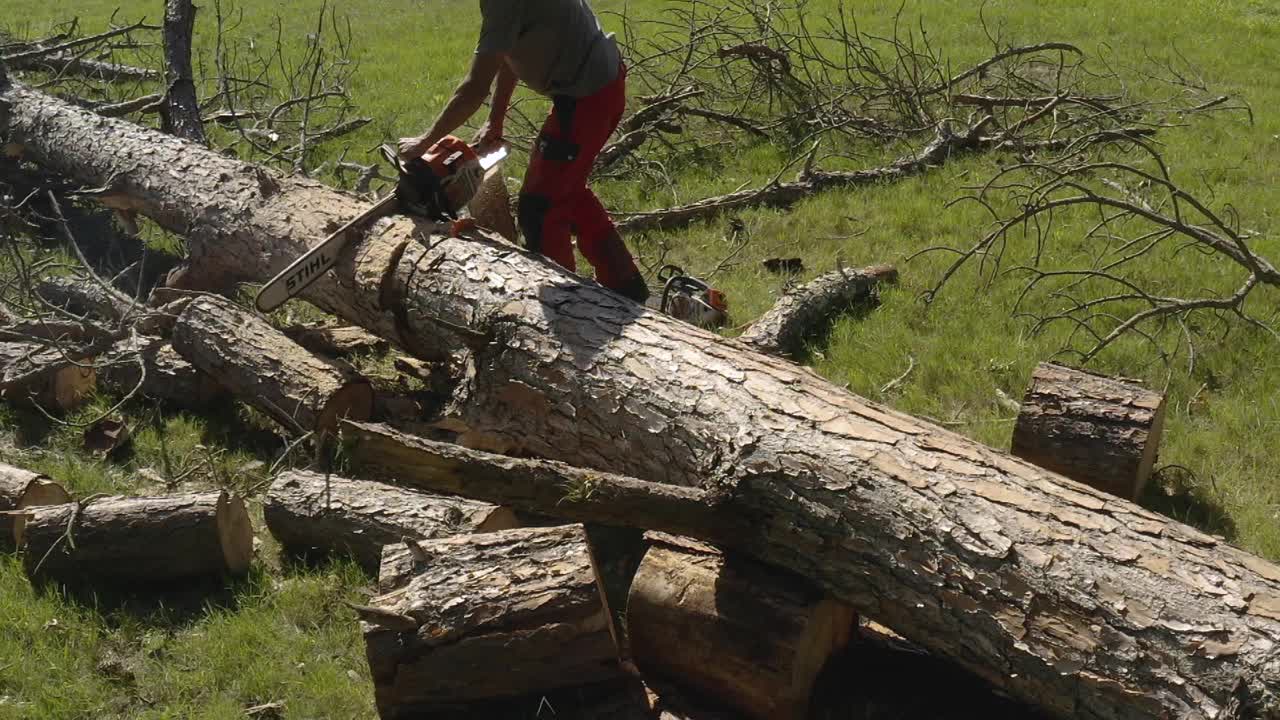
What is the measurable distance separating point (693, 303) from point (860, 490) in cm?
251

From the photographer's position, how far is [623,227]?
6930 millimetres

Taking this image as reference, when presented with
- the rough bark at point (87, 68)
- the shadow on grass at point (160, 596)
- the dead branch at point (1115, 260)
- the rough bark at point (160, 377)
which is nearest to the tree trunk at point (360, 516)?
the shadow on grass at point (160, 596)

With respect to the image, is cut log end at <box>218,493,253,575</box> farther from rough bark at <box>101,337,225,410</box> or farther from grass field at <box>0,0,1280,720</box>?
rough bark at <box>101,337,225,410</box>

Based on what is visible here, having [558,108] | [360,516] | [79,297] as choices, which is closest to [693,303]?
[558,108]

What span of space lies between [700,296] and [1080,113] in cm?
417

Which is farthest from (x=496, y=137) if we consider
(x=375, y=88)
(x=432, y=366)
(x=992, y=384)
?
(x=375, y=88)

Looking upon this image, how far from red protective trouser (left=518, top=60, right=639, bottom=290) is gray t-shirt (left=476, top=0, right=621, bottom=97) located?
→ 0.08 meters

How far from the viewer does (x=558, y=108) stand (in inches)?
198

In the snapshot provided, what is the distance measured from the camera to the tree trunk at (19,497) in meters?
4.17

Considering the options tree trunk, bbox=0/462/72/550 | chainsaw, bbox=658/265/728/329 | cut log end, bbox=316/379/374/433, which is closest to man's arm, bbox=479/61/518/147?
chainsaw, bbox=658/265/728/329

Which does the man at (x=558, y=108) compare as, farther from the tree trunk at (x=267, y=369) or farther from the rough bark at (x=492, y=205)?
the tree trunk at (x=267, y=369)

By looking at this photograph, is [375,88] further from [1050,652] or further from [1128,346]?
[1050,652]

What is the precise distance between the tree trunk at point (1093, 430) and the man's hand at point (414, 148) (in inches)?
102

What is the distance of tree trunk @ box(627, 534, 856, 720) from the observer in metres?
3.14
